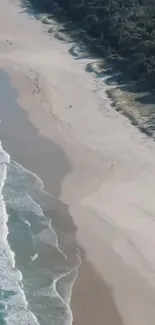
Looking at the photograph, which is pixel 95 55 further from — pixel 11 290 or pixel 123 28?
pixel 11 290

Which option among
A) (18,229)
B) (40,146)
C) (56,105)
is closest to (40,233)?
(18,229)

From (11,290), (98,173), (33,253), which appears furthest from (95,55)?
(11,290)

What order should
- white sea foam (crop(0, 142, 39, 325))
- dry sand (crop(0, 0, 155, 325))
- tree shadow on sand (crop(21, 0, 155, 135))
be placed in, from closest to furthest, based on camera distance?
1. white sea foam (crop(0, 142, 39, 325))
2. dry sand (crop(0, 0, 155, 325))
3. tree shadow on sand (crop(21, 0, 155, 135))

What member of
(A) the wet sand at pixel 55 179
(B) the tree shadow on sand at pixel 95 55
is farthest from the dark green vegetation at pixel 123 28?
(A) the wet sand at pixel 55 179

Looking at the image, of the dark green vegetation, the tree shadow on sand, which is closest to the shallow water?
the tree shadow on sand

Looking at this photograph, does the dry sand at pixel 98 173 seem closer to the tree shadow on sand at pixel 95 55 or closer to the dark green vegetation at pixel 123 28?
the tree shadow on sand at pixel 95 55

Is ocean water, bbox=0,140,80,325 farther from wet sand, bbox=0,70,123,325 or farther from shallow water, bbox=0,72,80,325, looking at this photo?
wet sand, bbox=0,70,123,325
